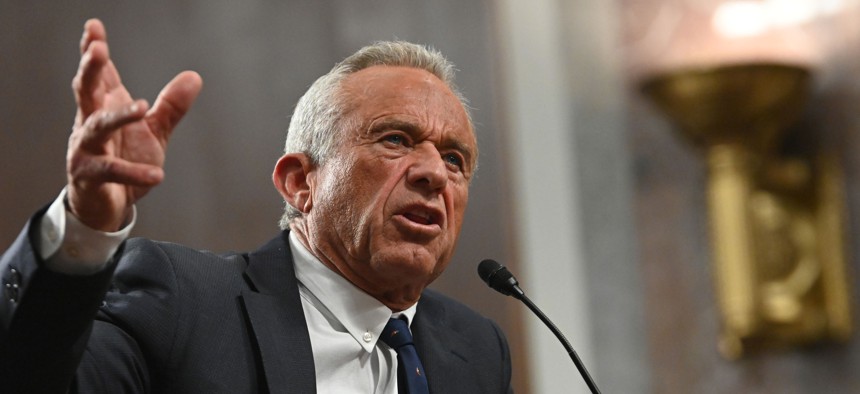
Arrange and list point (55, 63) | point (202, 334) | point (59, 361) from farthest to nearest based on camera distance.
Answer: point (55, 63), point (202, 334), point (59, 361)

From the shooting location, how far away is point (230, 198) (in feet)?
Answer: 11.9

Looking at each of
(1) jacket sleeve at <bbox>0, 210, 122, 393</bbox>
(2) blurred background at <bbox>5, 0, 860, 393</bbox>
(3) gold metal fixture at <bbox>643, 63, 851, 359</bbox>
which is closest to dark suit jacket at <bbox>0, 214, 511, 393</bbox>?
(1) jacket sleeve at <bbox>0, 210, 122, 393</bbox>

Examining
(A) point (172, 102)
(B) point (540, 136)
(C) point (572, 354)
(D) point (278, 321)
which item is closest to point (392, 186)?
(D) point (278, 321)

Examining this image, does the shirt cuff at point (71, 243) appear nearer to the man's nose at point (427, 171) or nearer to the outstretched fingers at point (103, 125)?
the outstretched fingers at point (103, 125)

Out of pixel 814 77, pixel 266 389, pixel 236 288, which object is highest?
pixel 814 77

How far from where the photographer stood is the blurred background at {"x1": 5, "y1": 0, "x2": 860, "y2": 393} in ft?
11.1

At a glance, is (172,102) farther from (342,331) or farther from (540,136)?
(540,136)

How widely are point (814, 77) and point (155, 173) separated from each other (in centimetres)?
269

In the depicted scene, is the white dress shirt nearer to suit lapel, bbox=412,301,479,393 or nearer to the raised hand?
suit lapel, bbox=412,301,479,393

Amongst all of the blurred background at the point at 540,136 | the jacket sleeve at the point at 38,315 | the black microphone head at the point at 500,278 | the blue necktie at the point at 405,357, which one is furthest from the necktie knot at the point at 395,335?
the blurred background at the point at 540,136

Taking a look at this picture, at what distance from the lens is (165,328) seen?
2.15m

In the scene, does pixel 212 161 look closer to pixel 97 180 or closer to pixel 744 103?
pixel 744 103

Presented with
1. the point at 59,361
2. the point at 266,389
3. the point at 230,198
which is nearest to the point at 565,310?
the point at 230,198

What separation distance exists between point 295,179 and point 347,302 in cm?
30
